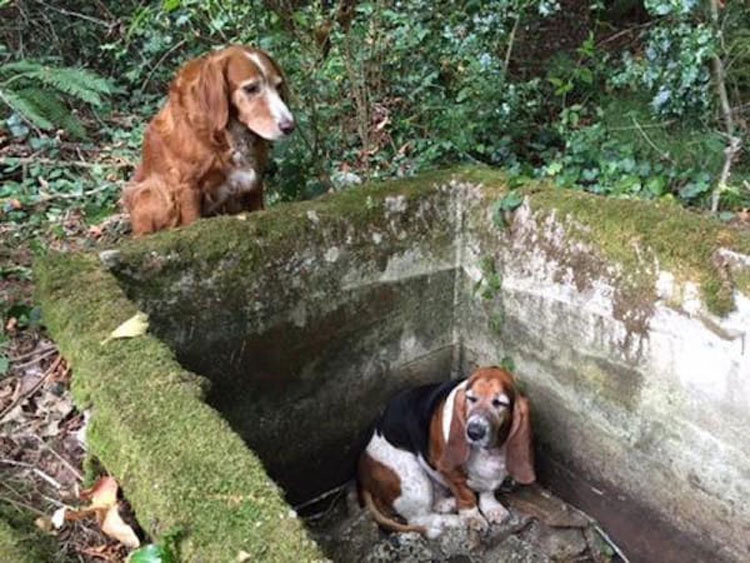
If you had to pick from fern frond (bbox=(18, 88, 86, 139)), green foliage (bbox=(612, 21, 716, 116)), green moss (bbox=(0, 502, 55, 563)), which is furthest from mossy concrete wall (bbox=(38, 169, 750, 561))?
green foliage (bbox=(612, 21, 716, 116))

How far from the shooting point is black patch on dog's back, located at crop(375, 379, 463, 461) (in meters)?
4.49

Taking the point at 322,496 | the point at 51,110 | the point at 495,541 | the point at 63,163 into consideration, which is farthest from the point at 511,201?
the point at 63,163

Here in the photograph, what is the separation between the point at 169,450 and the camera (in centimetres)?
215

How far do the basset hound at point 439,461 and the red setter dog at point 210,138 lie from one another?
1.49 m

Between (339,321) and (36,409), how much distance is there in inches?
74.3

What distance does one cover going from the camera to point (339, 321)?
442 centimetres

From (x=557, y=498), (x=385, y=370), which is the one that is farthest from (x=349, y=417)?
(x=557, y=498)

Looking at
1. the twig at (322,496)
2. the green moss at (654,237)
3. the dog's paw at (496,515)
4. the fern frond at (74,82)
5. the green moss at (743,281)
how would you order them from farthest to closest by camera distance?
1. the twig at (322,496)
2. the dog's paw at (496,515)
3. the fern frond at (74,82)
4. the green moss at (654,237)
5. the green moss at (743,281)

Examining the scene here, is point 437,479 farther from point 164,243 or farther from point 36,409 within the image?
point 36,409

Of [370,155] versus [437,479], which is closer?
[437,479]

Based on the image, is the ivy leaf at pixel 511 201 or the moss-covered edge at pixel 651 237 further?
the ivy leaf at pixel 511 201

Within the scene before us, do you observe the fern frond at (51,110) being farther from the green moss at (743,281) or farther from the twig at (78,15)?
the twig at (78,15)

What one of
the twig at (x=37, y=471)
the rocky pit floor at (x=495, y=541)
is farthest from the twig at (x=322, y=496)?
the twig at (x=37, y=471)

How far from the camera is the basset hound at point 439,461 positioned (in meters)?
4.22
